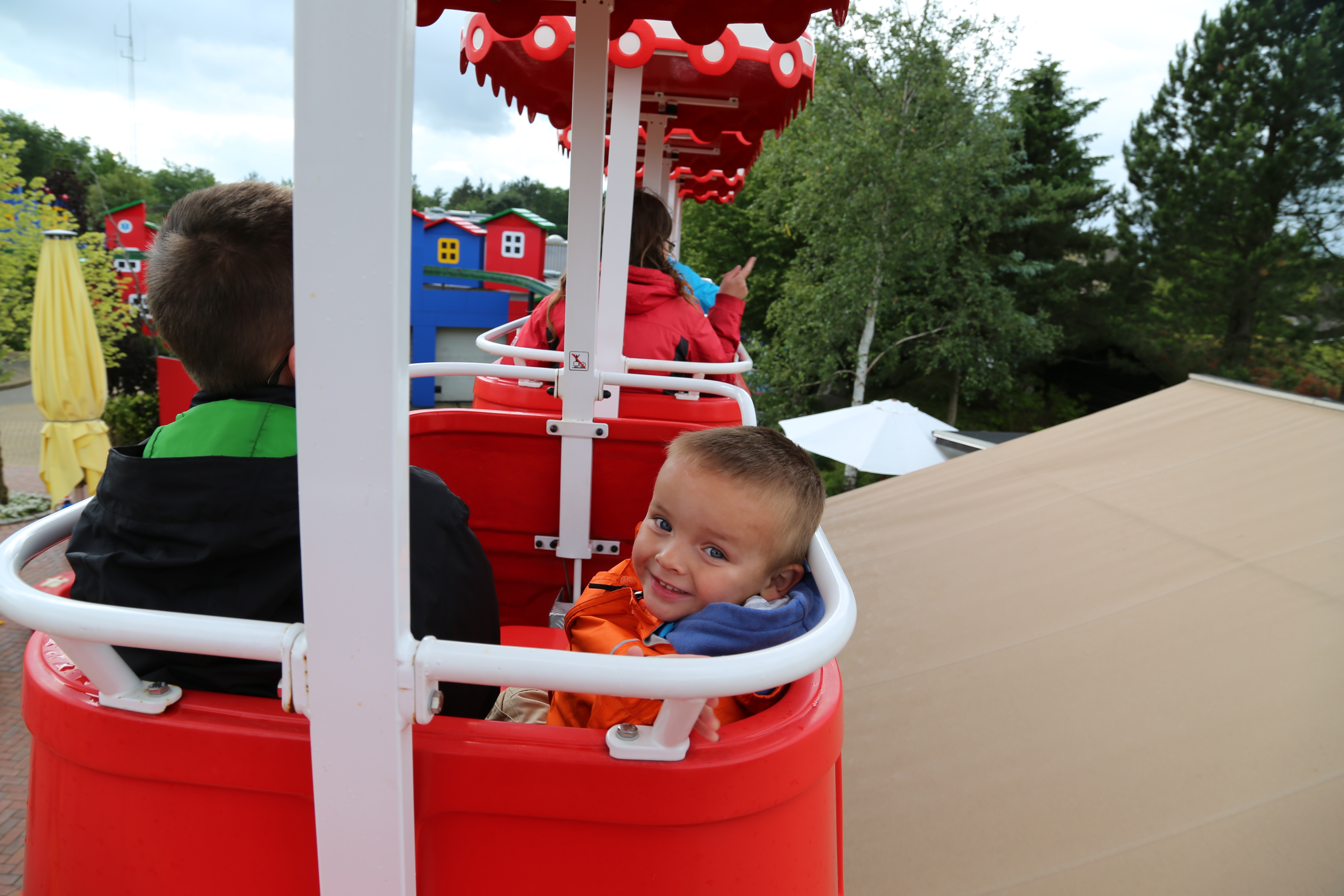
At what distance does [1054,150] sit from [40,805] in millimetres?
24263

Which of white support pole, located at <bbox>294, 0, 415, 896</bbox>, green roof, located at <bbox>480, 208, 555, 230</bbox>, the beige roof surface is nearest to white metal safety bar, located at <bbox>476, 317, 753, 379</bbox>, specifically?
white support pole, located at <bbox>294, 0, 415, 896</bbox>

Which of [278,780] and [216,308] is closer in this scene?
[278,780]

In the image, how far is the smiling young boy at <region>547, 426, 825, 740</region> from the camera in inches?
46.5

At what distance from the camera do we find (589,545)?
8.19 ft

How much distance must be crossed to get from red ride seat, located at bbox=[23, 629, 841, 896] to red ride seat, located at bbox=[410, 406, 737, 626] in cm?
154

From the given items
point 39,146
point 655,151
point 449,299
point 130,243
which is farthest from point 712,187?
Result: point 39,146

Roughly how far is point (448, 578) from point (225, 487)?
0.99 ft

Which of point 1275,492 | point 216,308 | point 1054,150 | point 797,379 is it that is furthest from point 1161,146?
point 216,308

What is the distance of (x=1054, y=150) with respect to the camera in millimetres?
21203

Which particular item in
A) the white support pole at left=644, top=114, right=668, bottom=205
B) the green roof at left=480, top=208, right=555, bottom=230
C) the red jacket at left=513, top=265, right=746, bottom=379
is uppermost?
the green roof at left=480, top=208, right=555, bottom=230

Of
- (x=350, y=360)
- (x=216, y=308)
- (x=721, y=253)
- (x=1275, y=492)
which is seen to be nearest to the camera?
(x=350, y=360)

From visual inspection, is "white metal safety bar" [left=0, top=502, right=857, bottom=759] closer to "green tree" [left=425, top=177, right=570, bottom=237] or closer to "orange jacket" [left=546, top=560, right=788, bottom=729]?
"orange jacket" [left=546, top=560, right=788, bottom=729]

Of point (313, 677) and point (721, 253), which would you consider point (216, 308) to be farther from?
point (721, 253)

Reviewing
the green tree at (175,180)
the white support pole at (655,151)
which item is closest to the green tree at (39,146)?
the green tree at (175,180)
